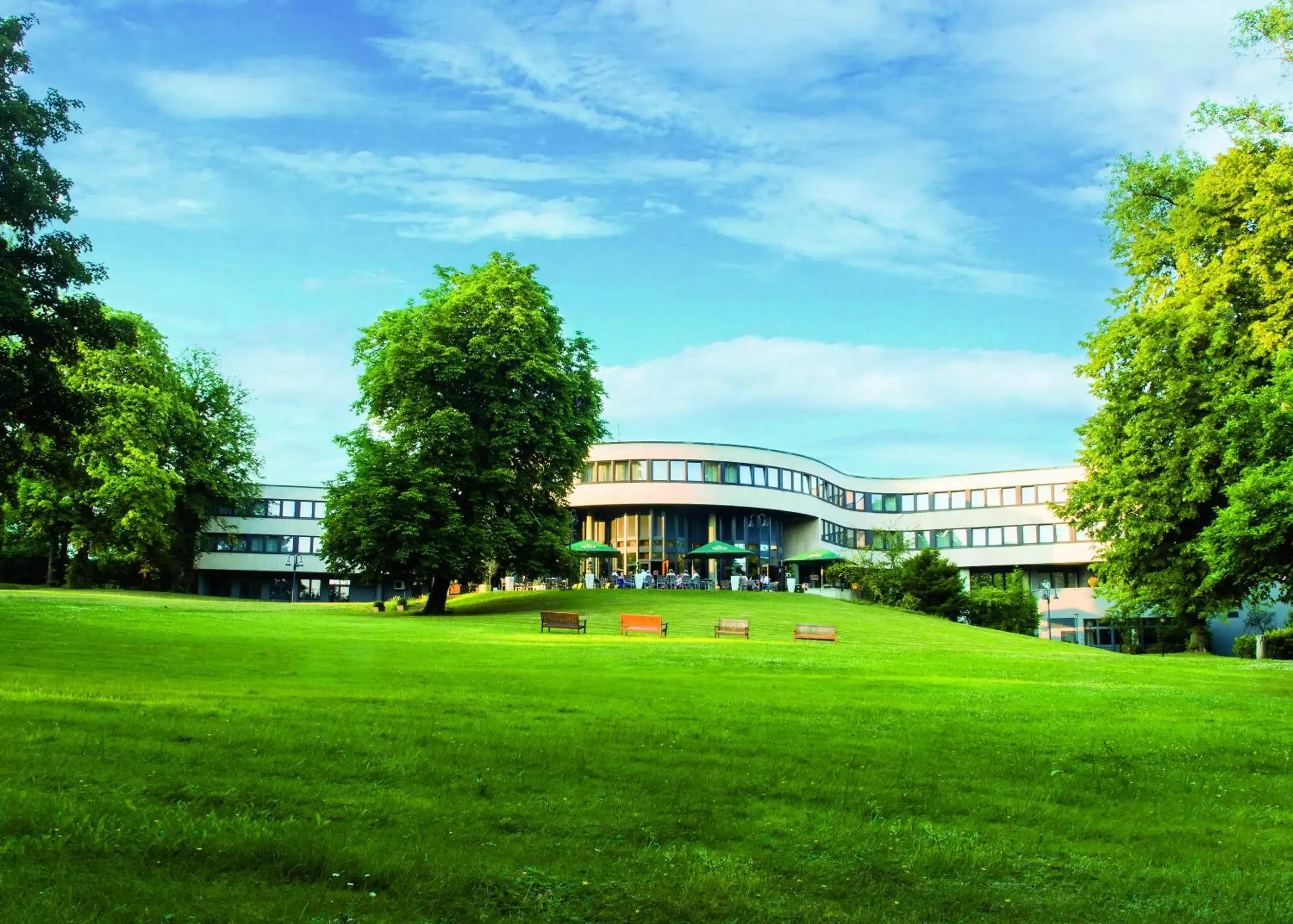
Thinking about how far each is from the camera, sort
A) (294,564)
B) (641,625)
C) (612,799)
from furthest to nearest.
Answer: (294,564), (641,625), (612,799)

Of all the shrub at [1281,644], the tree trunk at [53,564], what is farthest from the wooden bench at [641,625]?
the tree trunk at [53,564]

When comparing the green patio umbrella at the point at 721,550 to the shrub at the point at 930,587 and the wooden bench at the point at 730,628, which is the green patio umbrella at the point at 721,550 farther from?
the wooden bench at the point at 730,628

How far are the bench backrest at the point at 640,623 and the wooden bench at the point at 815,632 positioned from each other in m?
4.75

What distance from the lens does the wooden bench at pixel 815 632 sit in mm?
36844

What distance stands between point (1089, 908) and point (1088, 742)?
6.32 m

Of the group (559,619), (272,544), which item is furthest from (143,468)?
(272,544)

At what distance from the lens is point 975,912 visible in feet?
22.1

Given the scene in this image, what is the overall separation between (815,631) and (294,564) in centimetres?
7205

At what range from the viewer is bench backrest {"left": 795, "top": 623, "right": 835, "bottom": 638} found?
1451 inches

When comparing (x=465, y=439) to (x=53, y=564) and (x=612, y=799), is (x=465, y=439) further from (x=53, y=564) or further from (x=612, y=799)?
(x=612, y=799)

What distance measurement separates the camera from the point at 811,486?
8881 cm

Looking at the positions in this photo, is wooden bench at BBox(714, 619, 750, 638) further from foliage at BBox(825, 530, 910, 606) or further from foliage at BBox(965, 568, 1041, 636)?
foliage at BBox(965, 568, 1041, 636)

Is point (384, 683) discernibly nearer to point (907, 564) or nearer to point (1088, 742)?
point (1088, 742)

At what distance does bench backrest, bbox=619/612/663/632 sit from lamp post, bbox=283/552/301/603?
211ft
